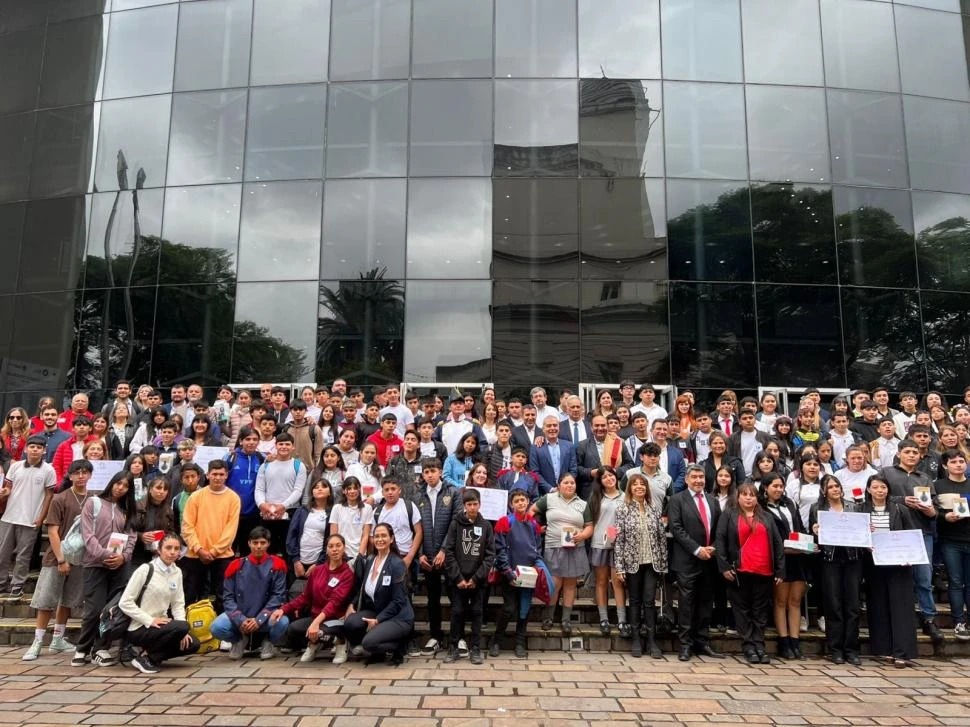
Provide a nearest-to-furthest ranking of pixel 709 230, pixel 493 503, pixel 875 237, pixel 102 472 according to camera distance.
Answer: pixel 493 503
pixel 102 472
pixel 709 230
pixel 875 237

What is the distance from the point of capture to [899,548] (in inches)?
309

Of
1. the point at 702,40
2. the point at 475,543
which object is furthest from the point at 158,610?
the point at 702,40

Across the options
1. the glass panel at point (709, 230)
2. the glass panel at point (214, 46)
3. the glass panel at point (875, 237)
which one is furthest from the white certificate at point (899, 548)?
the glass panel at point (214, 46)

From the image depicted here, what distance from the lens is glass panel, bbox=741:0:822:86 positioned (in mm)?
15914

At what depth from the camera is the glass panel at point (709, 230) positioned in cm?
1505

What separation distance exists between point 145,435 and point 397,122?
894cm

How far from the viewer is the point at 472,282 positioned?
15148 mm

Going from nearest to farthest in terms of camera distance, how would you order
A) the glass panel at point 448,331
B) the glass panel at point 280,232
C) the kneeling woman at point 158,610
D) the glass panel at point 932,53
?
the kneeling woman at point 158,610 < the glass panel at point 448,331 < the glass panel at point 280,232 < the glass panel at point 932,53

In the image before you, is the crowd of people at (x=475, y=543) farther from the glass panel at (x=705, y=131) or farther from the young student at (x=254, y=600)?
the glass panel at (x=705, y=131)

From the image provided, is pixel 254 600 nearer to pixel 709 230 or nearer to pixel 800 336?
pixel 709 230

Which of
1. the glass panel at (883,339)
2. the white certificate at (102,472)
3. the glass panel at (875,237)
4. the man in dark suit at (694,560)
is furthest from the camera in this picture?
the glass panel at (875,237)

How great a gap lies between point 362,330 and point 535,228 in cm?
418

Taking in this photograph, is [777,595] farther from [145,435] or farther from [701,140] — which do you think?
[701,140]

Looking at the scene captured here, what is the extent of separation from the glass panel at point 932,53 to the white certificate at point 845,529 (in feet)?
41.1
